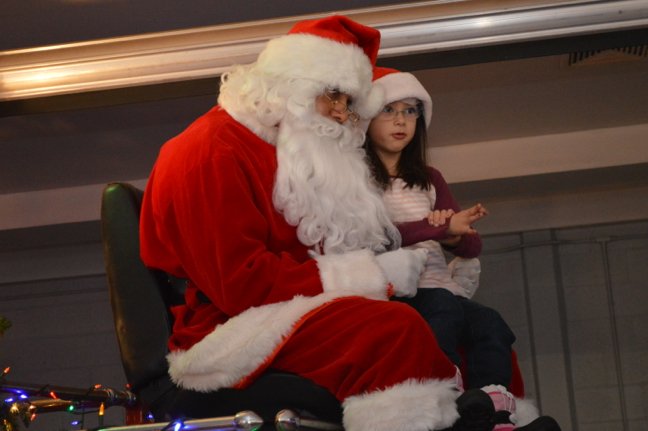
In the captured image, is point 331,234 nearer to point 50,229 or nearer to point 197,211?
point 197,211

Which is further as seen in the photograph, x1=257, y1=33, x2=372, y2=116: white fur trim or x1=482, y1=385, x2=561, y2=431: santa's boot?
x1=257, y1=33, x2=372, y2=116: white fur trim

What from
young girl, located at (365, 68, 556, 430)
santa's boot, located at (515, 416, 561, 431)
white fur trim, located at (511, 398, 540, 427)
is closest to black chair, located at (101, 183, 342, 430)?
santa's boot, located at (515, 416, 561, 431)

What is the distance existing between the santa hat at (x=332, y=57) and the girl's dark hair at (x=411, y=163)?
0.25 m

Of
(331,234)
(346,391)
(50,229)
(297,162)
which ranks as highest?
(50,229)

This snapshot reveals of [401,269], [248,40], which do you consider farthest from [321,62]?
[248,40]

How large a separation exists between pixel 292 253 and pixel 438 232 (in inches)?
18.6

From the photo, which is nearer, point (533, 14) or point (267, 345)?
point (267, 345)

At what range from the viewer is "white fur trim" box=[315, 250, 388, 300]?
6.95 feet

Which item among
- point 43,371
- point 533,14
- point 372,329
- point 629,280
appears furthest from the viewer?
point 43,371

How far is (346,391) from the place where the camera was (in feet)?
6.50

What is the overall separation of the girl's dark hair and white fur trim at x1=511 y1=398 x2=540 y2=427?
2.34 ft

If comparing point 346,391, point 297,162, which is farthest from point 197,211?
point 346,391

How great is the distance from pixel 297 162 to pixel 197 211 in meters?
0.33

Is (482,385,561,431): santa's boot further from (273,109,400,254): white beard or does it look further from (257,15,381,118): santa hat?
(257,15,381,118): santa hat
